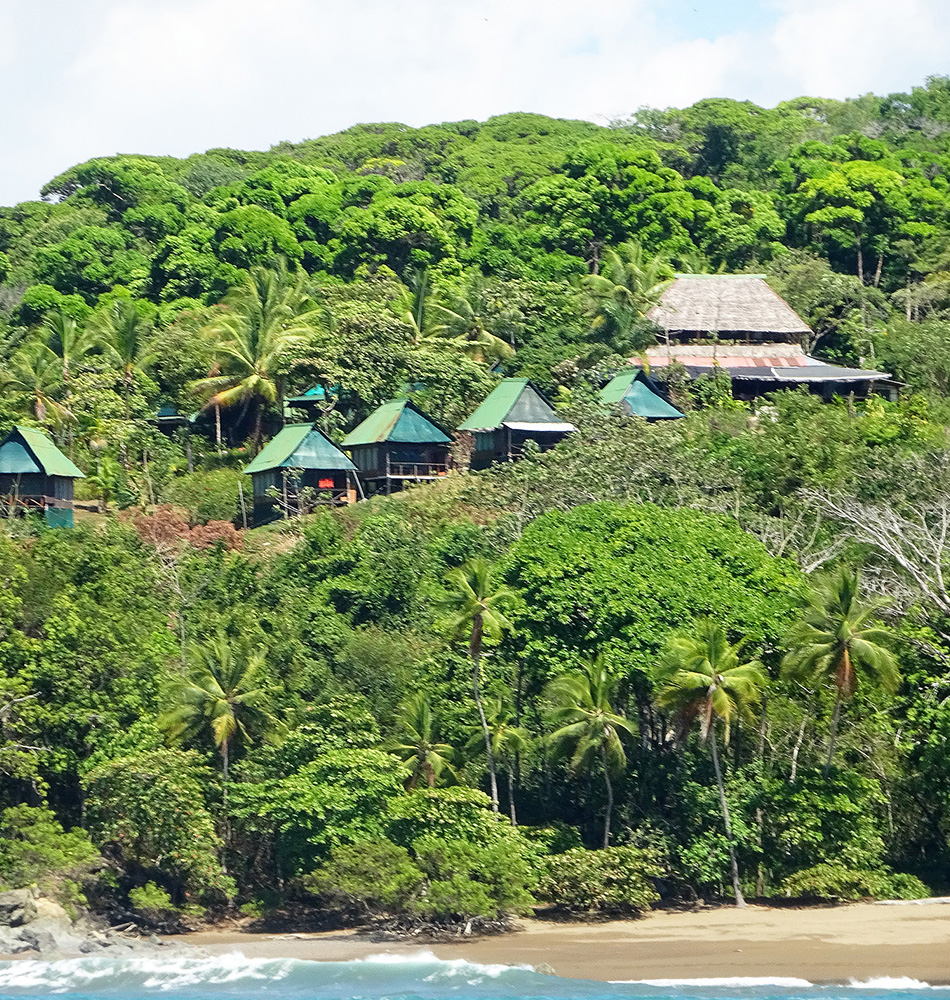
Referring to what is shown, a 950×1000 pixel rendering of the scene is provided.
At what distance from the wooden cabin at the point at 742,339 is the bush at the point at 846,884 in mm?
23942

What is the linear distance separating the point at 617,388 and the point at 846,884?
2227cm

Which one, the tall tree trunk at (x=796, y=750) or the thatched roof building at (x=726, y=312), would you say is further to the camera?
the thatched roof building at (x=726, y=312)

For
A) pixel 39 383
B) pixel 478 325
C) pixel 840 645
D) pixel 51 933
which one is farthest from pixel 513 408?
pixel 51 933

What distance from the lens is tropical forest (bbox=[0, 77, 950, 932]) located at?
90.1 feet

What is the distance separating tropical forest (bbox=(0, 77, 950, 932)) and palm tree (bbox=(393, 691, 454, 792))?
78 mm

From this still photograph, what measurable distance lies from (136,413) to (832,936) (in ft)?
100

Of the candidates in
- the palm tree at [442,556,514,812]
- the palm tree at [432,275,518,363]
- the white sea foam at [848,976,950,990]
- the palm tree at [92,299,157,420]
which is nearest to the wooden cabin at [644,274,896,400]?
the palm tree at [432,275,518,363]

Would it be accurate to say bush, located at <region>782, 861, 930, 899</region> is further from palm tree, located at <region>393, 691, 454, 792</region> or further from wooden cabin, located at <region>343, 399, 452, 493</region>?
wooden cabin, located at <region>343, 399, 452, 493</region>

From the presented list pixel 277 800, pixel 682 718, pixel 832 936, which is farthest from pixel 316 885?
pixel 832 936

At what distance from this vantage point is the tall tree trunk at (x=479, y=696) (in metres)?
28.5

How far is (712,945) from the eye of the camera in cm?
2525

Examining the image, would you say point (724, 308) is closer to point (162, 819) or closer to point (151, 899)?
point (162, 819)

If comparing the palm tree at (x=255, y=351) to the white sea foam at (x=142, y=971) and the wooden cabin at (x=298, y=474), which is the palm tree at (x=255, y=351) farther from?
the white sea foam at (x=142, y=971)

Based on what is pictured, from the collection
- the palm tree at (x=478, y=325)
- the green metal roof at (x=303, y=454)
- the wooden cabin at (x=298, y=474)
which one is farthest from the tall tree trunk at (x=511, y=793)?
the palm tree at (x=478, y=325)
